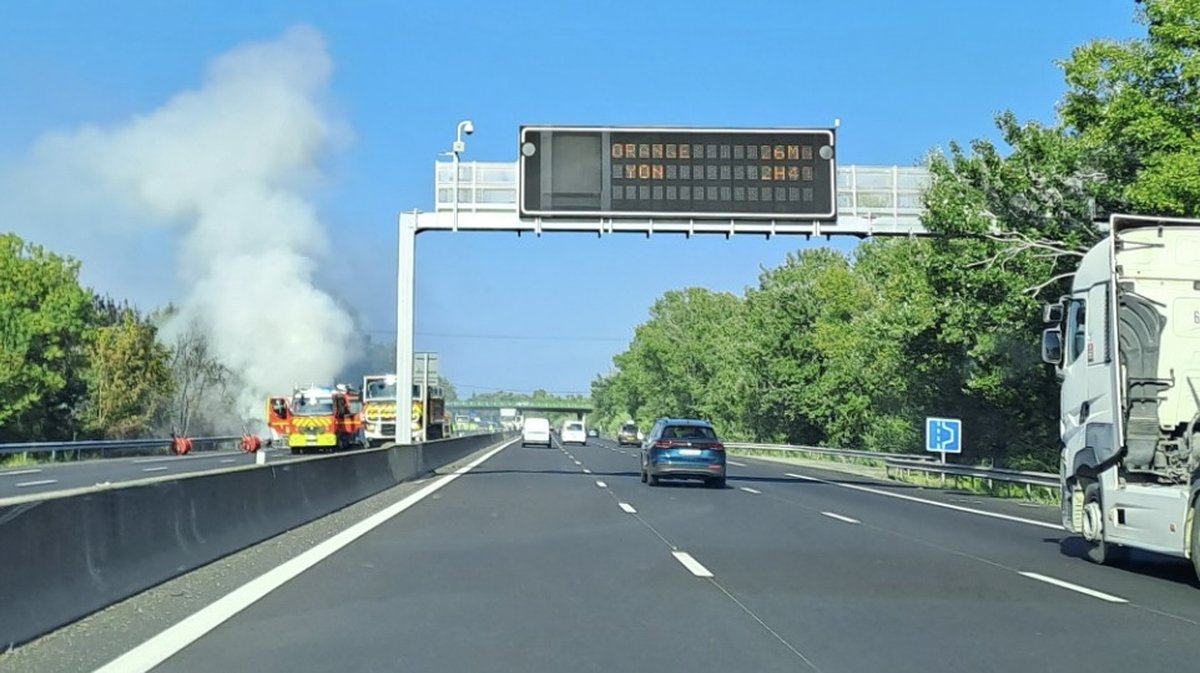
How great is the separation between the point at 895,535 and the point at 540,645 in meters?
10.5

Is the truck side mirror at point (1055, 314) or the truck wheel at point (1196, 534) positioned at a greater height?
the truck side mirror at point (1055, 314)

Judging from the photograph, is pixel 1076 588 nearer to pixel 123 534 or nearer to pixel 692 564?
pixel 692 564

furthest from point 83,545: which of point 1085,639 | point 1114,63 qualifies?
point 1114,63

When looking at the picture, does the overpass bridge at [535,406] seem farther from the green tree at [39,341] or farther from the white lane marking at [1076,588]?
the white lane marking at [1076,588]

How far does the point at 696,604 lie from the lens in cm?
1070

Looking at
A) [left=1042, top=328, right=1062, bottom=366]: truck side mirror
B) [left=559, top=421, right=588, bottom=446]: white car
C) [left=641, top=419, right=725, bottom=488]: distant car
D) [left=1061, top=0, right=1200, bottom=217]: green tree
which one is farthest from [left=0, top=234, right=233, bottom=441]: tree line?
[left=1042, top=328, right=1062, bottom=366]: truck side mirror

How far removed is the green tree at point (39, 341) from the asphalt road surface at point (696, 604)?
4819cm

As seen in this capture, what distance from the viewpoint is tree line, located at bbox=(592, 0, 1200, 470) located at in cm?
2264

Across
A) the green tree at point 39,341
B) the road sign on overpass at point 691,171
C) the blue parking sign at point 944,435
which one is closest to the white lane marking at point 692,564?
the road sign on overpass at point 691,171

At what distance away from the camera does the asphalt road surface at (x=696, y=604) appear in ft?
27.1

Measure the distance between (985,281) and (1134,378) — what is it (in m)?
20.1

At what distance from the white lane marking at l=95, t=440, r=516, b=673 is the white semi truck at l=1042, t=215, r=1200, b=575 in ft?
28.3

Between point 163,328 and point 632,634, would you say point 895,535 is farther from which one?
point 163,328

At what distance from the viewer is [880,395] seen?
64.4m
